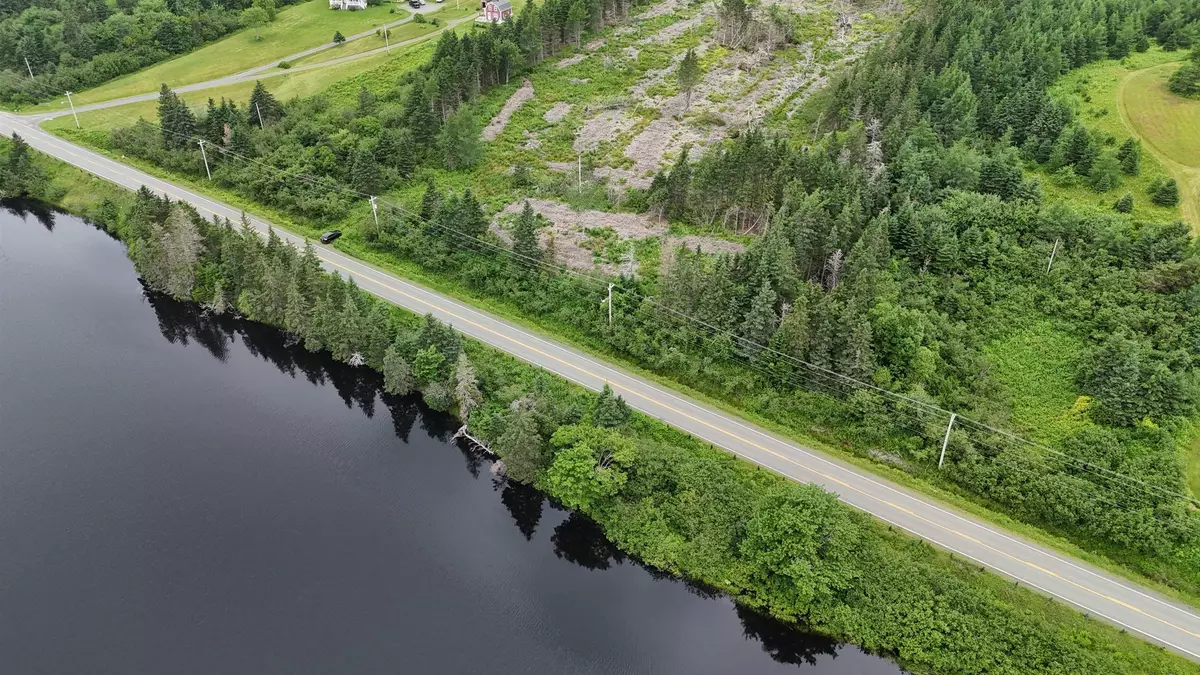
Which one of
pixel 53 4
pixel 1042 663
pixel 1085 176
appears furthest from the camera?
pixel 53 4

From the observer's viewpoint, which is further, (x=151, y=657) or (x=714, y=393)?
(x=714, y=393)

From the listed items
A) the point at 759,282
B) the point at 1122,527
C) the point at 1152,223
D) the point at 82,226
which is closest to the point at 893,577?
the point at 1122,527

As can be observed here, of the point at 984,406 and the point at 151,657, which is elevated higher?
the point at 984,406

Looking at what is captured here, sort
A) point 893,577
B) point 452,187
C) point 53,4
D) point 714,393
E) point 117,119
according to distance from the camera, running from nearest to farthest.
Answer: point 893,577 → point 714,393 → point 452,187 → point 117,119 → point 53,4

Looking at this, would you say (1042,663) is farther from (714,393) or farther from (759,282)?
(759,282)

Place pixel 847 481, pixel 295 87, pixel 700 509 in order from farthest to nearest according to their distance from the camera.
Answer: pixel 295 87, pixel 847 481, pixel 700 509

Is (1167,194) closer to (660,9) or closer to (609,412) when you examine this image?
(609,412)

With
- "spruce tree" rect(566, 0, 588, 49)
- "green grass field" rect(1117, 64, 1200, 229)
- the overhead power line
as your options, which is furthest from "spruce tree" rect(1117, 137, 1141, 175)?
"spruce tree" rect(566, 0, 588, 49)

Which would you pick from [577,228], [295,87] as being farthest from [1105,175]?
[295,87]
